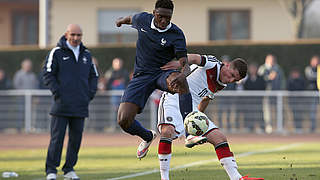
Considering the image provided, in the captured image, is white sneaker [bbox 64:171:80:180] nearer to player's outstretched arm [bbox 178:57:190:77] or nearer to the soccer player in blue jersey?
the soccer player in blue jersey

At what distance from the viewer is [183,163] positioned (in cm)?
1463

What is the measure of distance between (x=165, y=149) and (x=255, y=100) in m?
13.5

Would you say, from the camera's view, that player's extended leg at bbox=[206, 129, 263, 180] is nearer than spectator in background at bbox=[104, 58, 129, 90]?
Yes

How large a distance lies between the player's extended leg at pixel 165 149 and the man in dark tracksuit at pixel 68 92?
6.63 feet

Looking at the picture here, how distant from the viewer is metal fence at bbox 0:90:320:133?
23516mm

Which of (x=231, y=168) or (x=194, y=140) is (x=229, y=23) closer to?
(x=194, y=140)

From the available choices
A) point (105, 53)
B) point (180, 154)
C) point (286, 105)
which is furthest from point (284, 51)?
point (180, 154)

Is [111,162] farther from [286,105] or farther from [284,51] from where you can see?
[284,51]

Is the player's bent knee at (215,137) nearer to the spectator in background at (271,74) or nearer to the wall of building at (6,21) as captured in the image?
the spectator in background at (271,74)

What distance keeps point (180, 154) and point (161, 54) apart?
21.5ft

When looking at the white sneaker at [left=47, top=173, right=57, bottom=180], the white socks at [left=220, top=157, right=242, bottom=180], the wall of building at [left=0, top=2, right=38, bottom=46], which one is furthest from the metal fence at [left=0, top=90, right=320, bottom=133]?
the wall of building at [left=0, top=2, right=38, bottom=46]

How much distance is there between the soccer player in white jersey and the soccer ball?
5.4 inches

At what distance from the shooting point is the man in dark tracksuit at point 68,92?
40.5 ft

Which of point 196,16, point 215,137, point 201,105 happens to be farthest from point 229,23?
point 215,137
